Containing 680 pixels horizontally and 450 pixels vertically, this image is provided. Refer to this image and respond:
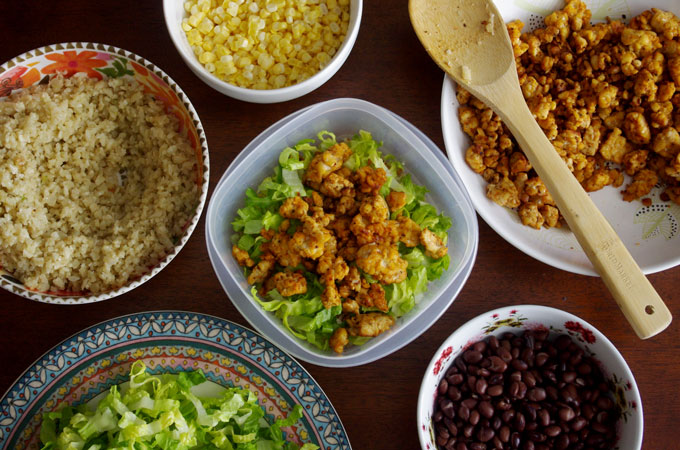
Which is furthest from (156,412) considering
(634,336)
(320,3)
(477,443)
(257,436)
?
(634,336)

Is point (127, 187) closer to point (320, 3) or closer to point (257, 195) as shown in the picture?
point (257, 195)

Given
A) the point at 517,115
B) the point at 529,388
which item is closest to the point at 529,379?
the point at 529,388

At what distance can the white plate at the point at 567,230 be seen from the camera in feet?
5.21

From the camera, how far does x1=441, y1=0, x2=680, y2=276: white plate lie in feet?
5.21

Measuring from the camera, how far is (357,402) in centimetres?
166

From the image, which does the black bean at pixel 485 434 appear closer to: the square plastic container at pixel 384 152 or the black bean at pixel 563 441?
the black bean at pixel 563 441

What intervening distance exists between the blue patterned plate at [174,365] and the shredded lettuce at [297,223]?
0.36 feet

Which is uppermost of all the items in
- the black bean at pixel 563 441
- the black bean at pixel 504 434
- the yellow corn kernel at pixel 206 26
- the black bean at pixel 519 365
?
the yellow corn kernel at pixel 206 26

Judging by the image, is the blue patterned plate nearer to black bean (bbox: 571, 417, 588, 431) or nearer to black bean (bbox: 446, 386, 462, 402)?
black bean (bbox: 446, 386, 462, 402)

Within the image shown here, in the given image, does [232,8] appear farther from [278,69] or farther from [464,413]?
[464,413]

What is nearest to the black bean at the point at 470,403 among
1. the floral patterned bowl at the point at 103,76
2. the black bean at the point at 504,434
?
the black bean at the point at 504,434

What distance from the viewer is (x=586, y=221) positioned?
Result: 1.51 m

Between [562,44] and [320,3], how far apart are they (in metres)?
0.73

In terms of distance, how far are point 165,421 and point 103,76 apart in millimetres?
969
